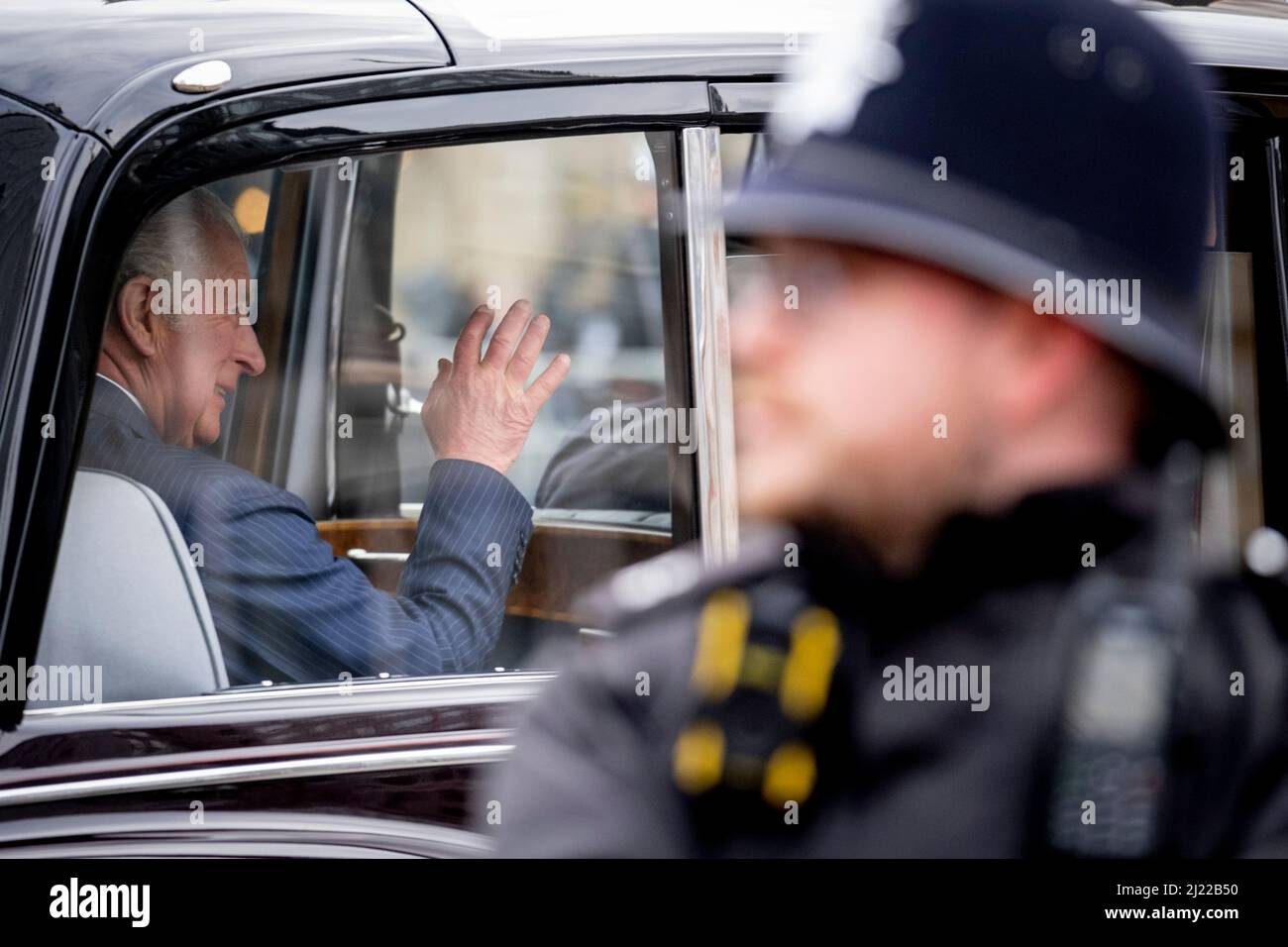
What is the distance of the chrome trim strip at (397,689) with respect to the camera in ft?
5.02

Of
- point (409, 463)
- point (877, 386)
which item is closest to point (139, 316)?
point (409, 463)

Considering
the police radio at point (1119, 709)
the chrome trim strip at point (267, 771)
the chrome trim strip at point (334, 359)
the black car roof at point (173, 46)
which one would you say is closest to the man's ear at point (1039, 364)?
the police radio at point (1119, 709)

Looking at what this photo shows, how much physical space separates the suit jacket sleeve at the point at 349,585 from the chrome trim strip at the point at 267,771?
0.15 m

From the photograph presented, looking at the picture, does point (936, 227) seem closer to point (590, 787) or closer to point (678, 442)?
point (590, 787)

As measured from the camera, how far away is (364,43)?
5.10 ft

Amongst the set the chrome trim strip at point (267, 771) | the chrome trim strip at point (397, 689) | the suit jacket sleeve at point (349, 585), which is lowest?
the chrome trim strip at point (267, 771)

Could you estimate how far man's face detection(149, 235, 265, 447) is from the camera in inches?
69.2

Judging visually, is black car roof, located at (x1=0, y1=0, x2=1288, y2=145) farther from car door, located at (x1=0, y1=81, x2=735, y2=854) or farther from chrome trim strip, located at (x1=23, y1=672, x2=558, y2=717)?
chrome trim strip, located at (x1=23, y1=672, x2=558, y2=717)

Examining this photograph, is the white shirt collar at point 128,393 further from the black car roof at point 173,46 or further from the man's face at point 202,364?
the black car roof at point 173,46

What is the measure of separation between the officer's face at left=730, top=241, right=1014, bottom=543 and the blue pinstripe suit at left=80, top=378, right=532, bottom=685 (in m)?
0.74

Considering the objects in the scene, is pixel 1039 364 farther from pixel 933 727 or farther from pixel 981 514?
pixel 933 727

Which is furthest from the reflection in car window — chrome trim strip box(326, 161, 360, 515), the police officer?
the police officer
